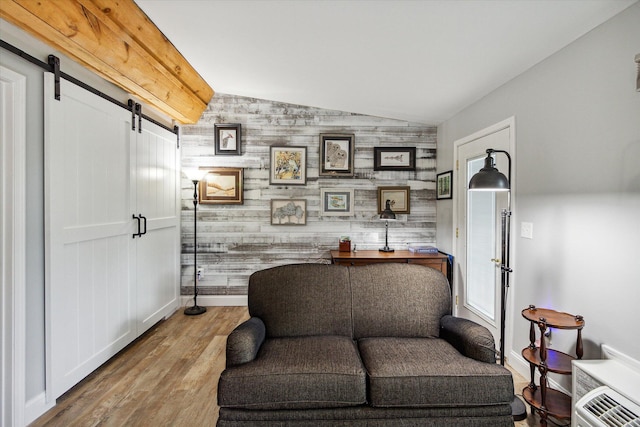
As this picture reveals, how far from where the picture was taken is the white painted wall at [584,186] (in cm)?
156

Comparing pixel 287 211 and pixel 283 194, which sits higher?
pixel 283 194

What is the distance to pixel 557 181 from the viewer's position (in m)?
1.99

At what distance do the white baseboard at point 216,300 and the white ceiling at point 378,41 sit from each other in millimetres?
2662

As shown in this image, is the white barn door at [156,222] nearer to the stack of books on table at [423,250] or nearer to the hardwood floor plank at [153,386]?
the hardwood floor plank at [153,386]

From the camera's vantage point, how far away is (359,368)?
1617 millimetres

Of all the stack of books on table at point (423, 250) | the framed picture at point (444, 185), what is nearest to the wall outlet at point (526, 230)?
the framed picture at point (444, 185)

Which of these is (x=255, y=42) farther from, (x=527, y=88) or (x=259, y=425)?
(x=259, y=425)

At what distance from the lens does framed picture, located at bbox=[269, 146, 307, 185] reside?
3898 mm

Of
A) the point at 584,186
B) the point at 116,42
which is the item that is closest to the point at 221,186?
the point at 116,42

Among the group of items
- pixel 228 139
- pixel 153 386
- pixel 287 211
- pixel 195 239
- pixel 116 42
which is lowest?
pixel 153 386

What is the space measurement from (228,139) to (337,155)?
1.42 meters

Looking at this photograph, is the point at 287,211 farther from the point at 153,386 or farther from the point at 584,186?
the point at 584,186

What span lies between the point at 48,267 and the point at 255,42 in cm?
220

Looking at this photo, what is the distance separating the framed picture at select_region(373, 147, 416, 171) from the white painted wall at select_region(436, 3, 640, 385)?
1541mm
